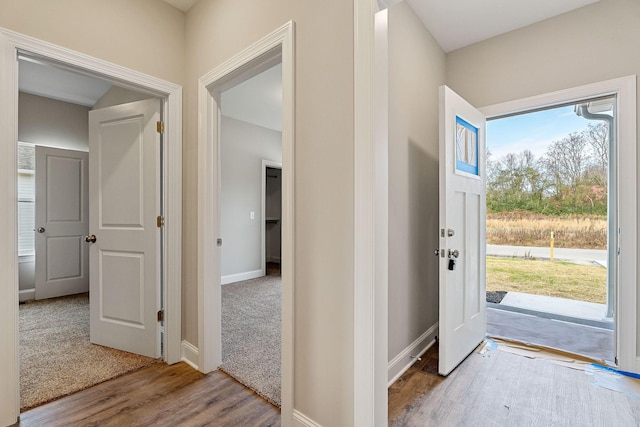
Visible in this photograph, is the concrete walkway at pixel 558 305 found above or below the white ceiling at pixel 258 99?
below

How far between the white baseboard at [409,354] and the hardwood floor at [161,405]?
0.82 meters

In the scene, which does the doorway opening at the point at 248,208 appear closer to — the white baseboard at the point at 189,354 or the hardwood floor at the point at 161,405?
the white baseboard at the point at 189,354

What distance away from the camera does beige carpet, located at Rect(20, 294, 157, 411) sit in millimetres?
1865

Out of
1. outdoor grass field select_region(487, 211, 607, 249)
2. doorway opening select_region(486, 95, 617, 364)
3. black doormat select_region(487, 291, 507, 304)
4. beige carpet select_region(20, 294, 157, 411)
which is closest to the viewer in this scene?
beige carpet select_region(20, 294, 157, 411)

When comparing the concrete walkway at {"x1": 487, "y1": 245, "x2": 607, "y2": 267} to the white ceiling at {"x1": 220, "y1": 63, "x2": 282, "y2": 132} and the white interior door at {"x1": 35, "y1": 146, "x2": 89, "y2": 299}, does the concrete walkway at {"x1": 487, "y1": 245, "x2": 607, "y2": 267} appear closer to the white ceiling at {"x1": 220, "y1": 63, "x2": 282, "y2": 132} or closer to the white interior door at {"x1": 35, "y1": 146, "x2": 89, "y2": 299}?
the white ceiling at {"x1": 220, "y1": 63, "x2": 282, "y2": 132}

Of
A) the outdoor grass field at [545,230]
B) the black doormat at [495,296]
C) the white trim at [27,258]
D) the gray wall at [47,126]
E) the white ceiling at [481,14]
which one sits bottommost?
the black doormat at [495,296]

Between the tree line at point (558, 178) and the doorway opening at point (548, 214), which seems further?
the tree line at point (558, 178)

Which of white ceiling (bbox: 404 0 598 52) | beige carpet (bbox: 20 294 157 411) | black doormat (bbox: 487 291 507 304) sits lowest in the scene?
black doormat (bbox: 487 291 507 304)

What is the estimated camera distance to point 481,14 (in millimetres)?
2359

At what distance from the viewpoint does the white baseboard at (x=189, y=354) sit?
7.01 feet

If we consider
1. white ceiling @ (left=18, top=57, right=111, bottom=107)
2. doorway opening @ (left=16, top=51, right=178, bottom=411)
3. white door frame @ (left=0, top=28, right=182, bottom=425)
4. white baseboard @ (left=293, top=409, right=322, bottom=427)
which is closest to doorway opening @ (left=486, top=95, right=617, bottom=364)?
white baseboard @ (left=293, top=409, right=322, bottom=427)

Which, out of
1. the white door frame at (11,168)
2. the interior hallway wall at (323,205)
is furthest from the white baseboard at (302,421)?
the white door frame at (11,168)

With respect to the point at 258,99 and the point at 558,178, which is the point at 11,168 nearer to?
the point at 258,99

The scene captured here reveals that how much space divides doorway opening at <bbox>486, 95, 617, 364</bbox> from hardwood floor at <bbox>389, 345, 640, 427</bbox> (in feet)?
5.34
